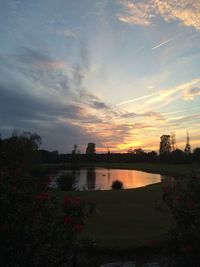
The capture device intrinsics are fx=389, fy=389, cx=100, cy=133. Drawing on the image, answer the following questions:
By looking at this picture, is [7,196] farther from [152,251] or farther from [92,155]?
[92,155]

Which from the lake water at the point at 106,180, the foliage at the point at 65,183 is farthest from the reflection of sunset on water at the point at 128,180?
the foliage at the point at 65,183

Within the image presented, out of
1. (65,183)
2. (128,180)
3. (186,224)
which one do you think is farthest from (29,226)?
(128,180)

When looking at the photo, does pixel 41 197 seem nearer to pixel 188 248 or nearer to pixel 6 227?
pixel 6 227

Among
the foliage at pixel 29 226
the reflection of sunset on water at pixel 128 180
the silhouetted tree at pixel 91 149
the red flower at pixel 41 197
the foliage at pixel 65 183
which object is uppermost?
the silhouetted tree at pixel 91 149

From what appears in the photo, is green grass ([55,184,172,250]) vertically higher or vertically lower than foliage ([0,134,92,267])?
lower

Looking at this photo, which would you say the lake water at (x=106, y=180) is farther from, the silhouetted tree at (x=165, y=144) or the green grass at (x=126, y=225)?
the silhouetted tree at (x=165, y=144)

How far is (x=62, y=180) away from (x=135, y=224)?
64.5ft

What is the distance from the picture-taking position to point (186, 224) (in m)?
7.34

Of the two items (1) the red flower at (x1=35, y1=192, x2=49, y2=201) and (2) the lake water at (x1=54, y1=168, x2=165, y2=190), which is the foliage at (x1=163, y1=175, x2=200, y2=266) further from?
(2) the lake water at (x1=54, y1=168, x2=165, y2=190)

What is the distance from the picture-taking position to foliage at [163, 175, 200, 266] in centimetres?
711

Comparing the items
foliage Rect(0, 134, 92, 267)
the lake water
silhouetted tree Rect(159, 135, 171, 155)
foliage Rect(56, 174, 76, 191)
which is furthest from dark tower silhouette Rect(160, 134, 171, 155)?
foliage Rect(0, 134, 92, 267)

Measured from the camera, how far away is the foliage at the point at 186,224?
7.11 m

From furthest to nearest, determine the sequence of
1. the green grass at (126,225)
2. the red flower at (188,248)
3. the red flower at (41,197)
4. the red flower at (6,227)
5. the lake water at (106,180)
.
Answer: the lake water at (106,180) → the green grass at (126,225) → the red flower at (188,248) → the red flower at (41,197) → the red flower at (6,227)

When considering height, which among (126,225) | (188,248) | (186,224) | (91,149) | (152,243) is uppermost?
(91,149)
